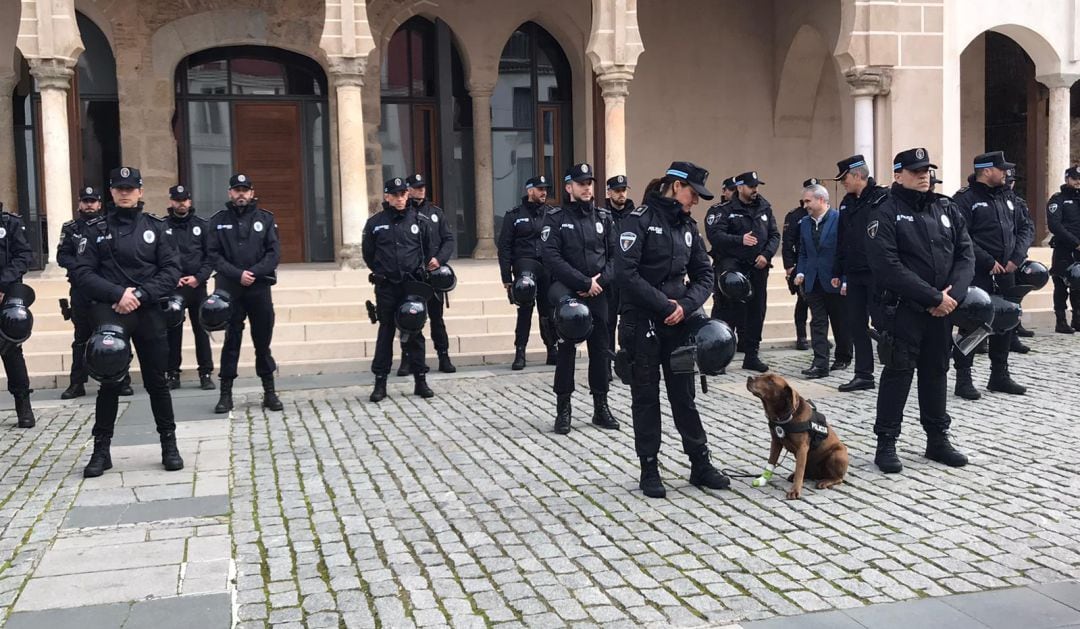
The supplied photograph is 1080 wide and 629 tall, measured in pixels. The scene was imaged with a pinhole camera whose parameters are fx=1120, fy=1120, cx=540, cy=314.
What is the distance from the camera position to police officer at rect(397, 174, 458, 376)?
1030 centimetres

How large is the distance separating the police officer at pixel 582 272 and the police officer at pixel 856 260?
7.09ft

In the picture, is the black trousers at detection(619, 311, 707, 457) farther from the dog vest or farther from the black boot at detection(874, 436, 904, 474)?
the black boot at detection(874, 436, 904, 474)

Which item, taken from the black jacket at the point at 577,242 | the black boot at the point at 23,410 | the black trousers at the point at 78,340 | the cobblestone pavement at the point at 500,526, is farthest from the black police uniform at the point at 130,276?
the black jacket at the point at 577,242

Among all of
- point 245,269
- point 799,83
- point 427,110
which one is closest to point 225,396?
point 245,269

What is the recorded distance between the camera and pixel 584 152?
18484 mm

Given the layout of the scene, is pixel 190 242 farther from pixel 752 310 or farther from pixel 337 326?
pixel 752 310

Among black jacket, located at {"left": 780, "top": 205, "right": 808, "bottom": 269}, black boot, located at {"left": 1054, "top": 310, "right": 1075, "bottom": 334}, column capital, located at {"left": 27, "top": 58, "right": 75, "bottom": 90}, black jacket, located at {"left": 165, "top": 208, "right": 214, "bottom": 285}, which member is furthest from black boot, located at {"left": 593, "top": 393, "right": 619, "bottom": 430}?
column capital, located at {"left": 27, "top": 58, "right": 75, "bottom": 90}

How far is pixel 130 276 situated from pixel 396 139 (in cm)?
1145

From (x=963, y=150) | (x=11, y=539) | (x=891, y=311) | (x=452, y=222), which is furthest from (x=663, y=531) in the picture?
(x=963, y=150)

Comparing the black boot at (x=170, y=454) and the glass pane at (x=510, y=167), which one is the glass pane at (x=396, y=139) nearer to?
the glass pane at (x=510, y=167)

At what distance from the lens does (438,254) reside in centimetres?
1025

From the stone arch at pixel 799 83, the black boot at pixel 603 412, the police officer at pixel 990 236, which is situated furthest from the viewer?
the stone arch at pixel 799 83

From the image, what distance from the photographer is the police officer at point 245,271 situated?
30.2 ft

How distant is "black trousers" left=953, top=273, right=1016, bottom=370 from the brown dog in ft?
10.5
